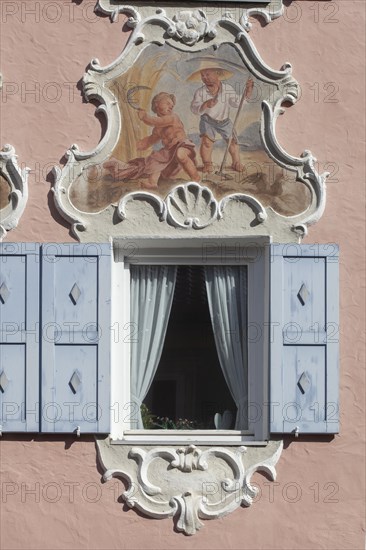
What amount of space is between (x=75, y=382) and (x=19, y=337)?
53cm

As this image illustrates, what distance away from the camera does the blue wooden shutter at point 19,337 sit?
40.2ft

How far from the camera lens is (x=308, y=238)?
1253 cm

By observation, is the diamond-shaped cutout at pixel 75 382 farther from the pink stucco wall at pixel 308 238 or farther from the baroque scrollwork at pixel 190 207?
the baroque scrollwork at pixel 190 207

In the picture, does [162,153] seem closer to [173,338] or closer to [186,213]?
[186,213]

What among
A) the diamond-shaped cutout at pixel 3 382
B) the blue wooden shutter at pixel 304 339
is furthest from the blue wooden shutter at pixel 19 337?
the blue wooden shutter at pixel 304 339

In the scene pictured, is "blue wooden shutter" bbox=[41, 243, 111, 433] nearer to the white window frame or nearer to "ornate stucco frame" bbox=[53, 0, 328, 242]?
the white window frame

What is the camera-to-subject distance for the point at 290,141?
1266 centimetres

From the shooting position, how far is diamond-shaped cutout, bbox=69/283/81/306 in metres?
12.4

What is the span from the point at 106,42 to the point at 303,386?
9.94 ft

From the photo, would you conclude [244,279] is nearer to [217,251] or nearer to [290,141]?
[217,251]

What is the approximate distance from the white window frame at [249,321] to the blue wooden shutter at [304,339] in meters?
0.13

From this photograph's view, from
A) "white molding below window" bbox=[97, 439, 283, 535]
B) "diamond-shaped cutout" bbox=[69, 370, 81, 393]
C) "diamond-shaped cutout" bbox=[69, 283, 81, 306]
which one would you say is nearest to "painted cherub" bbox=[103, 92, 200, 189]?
"diamond-shaped cutout" bbox=[69, 283, 81, 306]

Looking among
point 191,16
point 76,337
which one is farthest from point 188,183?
point 76,337

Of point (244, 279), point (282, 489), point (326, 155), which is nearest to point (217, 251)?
point (244, 279)
